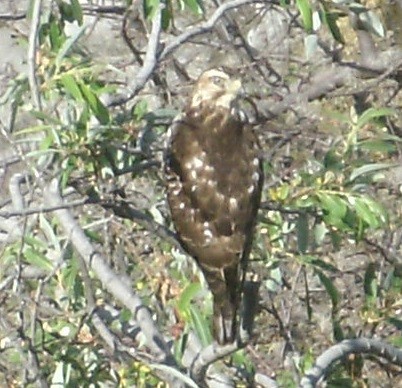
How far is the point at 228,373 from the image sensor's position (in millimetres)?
4113

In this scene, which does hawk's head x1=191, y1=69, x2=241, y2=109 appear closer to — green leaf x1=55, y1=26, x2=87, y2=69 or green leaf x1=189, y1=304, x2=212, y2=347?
green leaf x1=55, y1=26, x2=87, y2=69

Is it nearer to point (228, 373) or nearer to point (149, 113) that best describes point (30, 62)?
point (149, 113)

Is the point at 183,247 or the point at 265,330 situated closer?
the point at 183,247

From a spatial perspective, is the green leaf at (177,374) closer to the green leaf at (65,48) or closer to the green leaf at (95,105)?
the green leaf at (95,105)

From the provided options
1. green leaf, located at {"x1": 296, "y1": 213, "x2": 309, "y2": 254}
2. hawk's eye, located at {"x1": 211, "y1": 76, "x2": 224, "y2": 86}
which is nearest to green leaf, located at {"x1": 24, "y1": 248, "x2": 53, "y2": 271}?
green leaf, located at {"x1": 296, "y1": 213, "x2": 309, "y2": 254}

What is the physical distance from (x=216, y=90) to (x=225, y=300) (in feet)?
3.25

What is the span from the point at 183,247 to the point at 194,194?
153 millimetres

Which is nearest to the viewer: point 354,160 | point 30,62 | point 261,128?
point 30,62

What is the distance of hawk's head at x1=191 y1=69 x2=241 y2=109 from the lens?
14.5ft

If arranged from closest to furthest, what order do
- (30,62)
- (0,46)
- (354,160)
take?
1. (30,62)
2. (354,160)
3. (0,46)

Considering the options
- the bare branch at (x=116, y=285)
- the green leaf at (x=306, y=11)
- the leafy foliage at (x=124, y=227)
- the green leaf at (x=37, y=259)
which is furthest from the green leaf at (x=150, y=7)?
the green leaf at (x=37, y=259)

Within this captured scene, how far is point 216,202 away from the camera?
13.1ft

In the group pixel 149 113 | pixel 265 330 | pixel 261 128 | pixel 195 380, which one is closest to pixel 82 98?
pixel 149 113

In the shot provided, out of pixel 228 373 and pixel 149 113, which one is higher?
pixel 149 113
